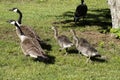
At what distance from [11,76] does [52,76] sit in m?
1.02

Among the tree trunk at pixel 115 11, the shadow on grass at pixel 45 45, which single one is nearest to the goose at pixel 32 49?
the shadow on grass at pixel 45 45

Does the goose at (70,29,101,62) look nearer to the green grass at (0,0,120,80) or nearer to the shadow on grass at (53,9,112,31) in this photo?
the green grass at (0,0,120,80)

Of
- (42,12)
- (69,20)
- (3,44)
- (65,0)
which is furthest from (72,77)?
(65,0)

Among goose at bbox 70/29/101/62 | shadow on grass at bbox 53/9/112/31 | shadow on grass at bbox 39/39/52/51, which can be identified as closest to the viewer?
goose at bbox 70/29/101/62

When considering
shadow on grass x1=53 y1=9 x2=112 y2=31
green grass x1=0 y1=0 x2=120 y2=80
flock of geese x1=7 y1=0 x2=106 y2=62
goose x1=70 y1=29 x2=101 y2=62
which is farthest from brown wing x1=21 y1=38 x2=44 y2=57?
shadow on grass x1=53 y1=9 x2=112 y2=31

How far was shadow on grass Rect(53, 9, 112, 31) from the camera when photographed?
1647cm

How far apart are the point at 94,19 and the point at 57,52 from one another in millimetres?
6968

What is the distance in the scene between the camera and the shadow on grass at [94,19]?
1647 centimetres

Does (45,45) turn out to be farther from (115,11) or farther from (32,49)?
(115,11)

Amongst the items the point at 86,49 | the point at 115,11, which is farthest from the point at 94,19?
the point at 86,49

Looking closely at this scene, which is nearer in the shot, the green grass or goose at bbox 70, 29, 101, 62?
the green grass

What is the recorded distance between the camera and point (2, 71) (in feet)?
31.8

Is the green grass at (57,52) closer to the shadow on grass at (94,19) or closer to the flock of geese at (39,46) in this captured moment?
the shadow on grass at (94,19)

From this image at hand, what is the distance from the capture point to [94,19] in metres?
18.2
